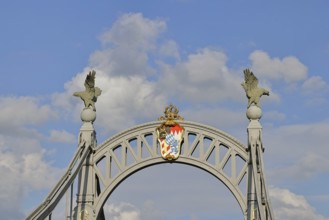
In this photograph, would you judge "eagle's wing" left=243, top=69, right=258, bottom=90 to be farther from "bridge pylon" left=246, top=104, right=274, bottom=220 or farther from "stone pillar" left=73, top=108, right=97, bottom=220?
"stone pillar" left=73, top=108, right=97, bottom=220

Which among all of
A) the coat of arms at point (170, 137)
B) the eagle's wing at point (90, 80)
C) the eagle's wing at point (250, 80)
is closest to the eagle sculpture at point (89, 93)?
the eagle's wing at point (90, 80)

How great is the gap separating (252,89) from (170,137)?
4.08m

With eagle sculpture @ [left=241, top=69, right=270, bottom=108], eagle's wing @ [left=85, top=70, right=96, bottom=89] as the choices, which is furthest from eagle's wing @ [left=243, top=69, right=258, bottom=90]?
eagle's wing @ [left=85, top=70, right=96, bottom=89]

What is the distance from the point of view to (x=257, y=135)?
35.8m

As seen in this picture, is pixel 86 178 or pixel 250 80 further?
pixel 86 178

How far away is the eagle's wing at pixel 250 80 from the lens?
3634cm

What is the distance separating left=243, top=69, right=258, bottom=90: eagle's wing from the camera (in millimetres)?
36344

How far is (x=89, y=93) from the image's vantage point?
3769 centimetres

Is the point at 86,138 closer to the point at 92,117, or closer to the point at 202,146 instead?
the point at 92,117

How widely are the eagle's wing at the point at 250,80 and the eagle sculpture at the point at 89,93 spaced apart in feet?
22.0

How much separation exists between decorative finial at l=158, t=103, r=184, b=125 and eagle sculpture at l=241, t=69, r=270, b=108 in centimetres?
306

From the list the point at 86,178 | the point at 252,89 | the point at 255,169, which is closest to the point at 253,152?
the point at 255,169

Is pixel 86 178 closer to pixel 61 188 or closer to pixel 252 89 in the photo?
pixel 61 188

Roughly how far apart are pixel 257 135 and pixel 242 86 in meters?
2.33
